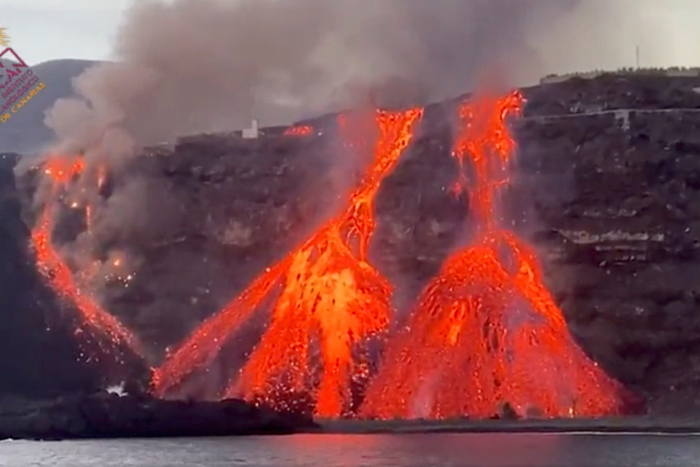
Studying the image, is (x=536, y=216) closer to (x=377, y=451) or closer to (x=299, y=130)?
(x=299, y=130)

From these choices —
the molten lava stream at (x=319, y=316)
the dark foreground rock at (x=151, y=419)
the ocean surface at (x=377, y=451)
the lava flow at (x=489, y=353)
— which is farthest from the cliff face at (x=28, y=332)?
the lava flow at (x=489, y=353)

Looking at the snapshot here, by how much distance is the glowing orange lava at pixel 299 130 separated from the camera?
160250 mm

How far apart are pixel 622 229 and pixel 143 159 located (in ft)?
161

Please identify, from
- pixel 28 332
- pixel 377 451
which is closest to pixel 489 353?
pixel 377 451

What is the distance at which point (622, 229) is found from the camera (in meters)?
147

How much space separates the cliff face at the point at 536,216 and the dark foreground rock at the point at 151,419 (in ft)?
18.2

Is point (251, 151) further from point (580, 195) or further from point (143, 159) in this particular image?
point (580, 195)

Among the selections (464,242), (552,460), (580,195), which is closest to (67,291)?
(464,242)

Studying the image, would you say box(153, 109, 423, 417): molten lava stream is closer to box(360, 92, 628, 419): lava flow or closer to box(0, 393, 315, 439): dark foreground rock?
box(0, 393, 315, 439): dark foreground rock

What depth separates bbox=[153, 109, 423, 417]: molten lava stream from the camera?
14125 centimetres

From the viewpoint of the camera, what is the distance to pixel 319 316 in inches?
5719

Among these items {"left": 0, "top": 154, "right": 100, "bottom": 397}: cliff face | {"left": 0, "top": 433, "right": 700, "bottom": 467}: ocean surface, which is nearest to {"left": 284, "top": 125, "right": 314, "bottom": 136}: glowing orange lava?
{"left": 0, "top": 154, "right": 100, "bottom": 397}: cliff face

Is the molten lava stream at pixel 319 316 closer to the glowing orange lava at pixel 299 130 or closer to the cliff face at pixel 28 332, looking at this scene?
the glowing orange lava at pixel 299 130

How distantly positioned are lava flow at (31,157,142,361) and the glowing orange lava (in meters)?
21.6
